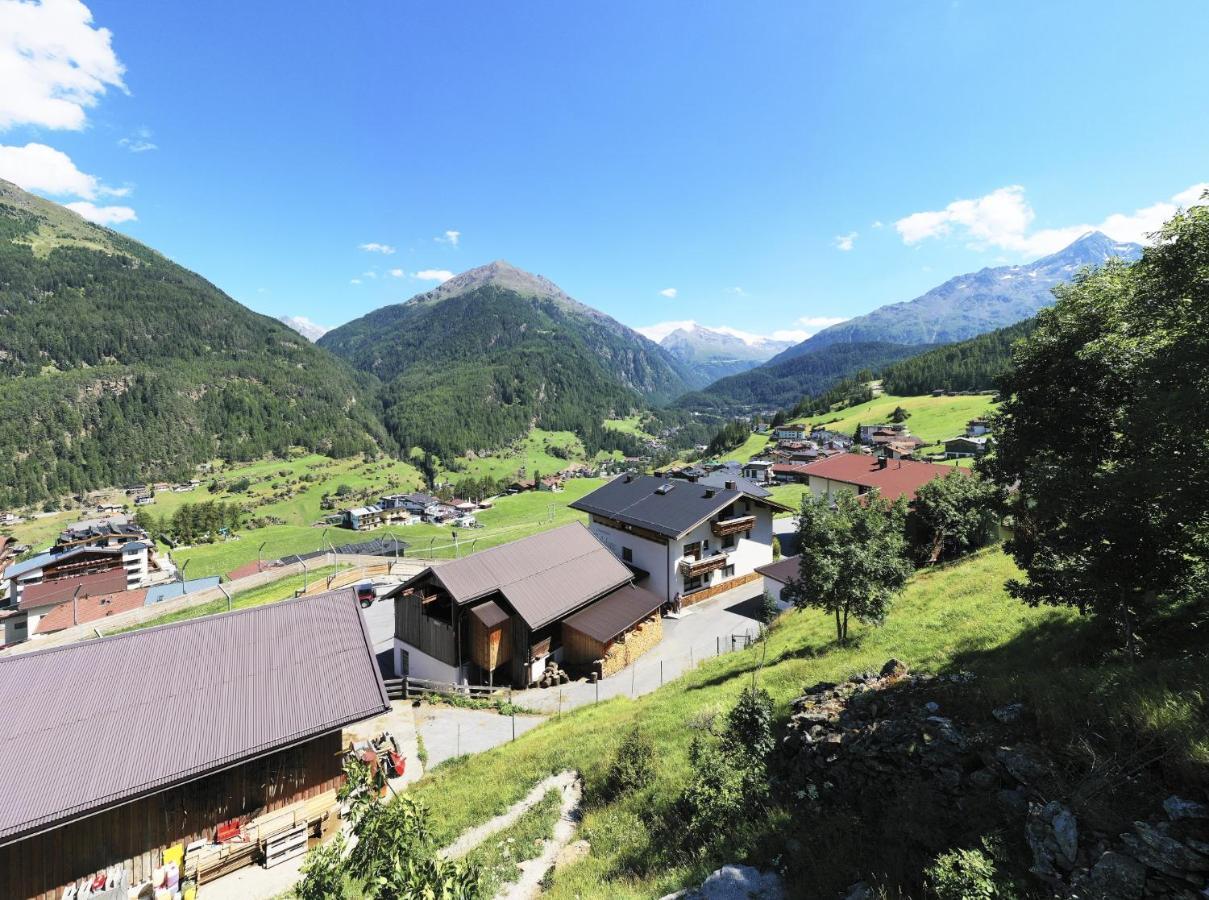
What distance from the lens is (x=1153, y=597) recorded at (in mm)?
12742

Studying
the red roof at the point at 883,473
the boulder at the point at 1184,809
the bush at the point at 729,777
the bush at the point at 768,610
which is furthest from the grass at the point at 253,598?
the red roof at the point at 883,473

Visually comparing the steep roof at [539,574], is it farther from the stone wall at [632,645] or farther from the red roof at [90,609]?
the red roof at [90,609]

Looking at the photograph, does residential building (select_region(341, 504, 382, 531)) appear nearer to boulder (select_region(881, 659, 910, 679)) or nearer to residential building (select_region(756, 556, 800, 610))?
residential building (select_region(756, 556, 800, 610))

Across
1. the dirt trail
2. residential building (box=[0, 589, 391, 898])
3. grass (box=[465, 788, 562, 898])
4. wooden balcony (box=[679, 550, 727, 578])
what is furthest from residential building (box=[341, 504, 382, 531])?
grass (box=[465, 788, 562, 898])

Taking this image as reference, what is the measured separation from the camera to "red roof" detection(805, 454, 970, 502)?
4709 centimetres

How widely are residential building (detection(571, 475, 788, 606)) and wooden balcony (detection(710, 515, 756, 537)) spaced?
75 mm

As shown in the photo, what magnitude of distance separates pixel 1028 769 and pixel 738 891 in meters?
4.92

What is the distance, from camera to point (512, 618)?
27969mm

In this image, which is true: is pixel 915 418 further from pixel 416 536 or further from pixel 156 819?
pixel 156 819

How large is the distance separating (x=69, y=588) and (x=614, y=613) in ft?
292

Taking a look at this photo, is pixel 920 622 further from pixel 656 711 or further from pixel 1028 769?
pixel 1028 769

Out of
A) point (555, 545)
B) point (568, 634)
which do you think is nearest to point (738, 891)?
point (568, 634)

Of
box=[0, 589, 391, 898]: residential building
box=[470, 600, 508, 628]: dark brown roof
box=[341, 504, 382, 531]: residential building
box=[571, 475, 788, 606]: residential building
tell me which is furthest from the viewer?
box=[341, 504, 382, 531]: residential building

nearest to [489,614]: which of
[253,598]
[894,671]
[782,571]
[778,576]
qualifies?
[778,576]
